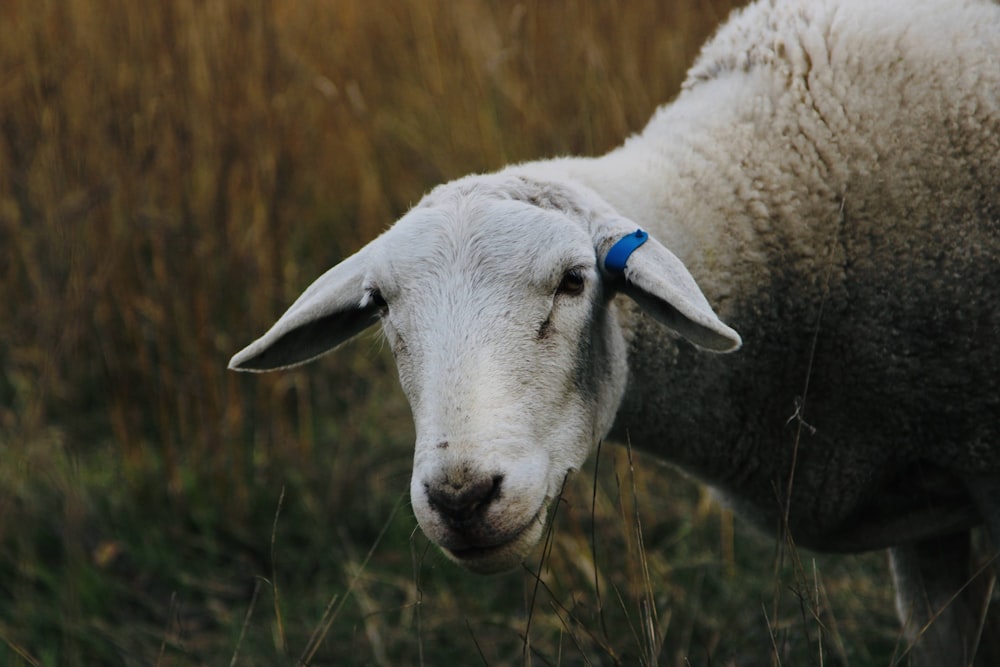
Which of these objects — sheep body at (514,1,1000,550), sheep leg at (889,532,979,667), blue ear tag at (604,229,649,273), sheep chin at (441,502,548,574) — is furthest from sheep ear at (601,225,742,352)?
sheep leg at (889,532,979,667)

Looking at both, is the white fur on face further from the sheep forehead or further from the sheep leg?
the sheep leg

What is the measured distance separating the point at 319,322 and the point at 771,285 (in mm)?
1046

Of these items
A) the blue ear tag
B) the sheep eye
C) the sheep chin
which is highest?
the blue ear tag

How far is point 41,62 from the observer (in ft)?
14.5

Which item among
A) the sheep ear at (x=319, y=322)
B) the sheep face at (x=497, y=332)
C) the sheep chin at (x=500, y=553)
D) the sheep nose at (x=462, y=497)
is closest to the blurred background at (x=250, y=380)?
the sheep ear at (x=319, y=322)

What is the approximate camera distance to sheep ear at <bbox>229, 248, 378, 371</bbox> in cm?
251

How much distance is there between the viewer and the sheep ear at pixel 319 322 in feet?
8.23

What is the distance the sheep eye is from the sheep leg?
1.33 m

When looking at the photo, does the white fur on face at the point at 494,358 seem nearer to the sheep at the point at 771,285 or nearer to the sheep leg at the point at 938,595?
the sheep at the point at 771,285

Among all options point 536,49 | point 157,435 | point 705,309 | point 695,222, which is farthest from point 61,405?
point 705,309

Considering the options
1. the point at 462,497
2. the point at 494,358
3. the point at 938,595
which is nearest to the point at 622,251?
the point at 494,358

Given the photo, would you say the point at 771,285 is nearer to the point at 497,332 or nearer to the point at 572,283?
the point at 572,283

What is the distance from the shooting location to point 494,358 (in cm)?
221

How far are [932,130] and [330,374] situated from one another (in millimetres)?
2958
